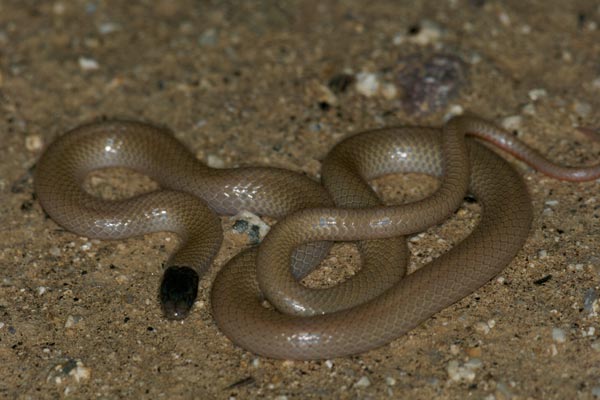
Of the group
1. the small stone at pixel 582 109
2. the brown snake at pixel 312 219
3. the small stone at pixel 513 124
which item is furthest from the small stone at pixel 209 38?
the small stone at pixel 582 109

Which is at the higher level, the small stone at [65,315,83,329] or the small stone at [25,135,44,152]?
the small stone at [25,135,44,152]

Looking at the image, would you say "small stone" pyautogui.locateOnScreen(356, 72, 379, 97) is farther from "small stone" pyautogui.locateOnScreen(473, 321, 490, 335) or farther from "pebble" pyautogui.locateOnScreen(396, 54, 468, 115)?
"small stone" pyautogui.locateOnScreen(473, 321, 490, 335)

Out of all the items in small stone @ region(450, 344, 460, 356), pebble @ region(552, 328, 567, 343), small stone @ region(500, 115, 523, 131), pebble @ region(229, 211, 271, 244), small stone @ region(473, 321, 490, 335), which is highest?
small stone @ region(500, 115, 523, 131)

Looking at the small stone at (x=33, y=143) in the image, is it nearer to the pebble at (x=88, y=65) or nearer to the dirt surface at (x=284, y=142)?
the dirt surface at (x=284, y=142)

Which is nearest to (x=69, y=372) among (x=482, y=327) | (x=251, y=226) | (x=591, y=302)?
(x=251, y=226)

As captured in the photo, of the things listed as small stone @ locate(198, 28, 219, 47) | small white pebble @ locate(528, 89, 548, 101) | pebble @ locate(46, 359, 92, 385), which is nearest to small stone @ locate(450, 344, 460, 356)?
pebble @ locate(46, 359, 92, 385)

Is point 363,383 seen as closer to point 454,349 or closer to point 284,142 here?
point 454,349
